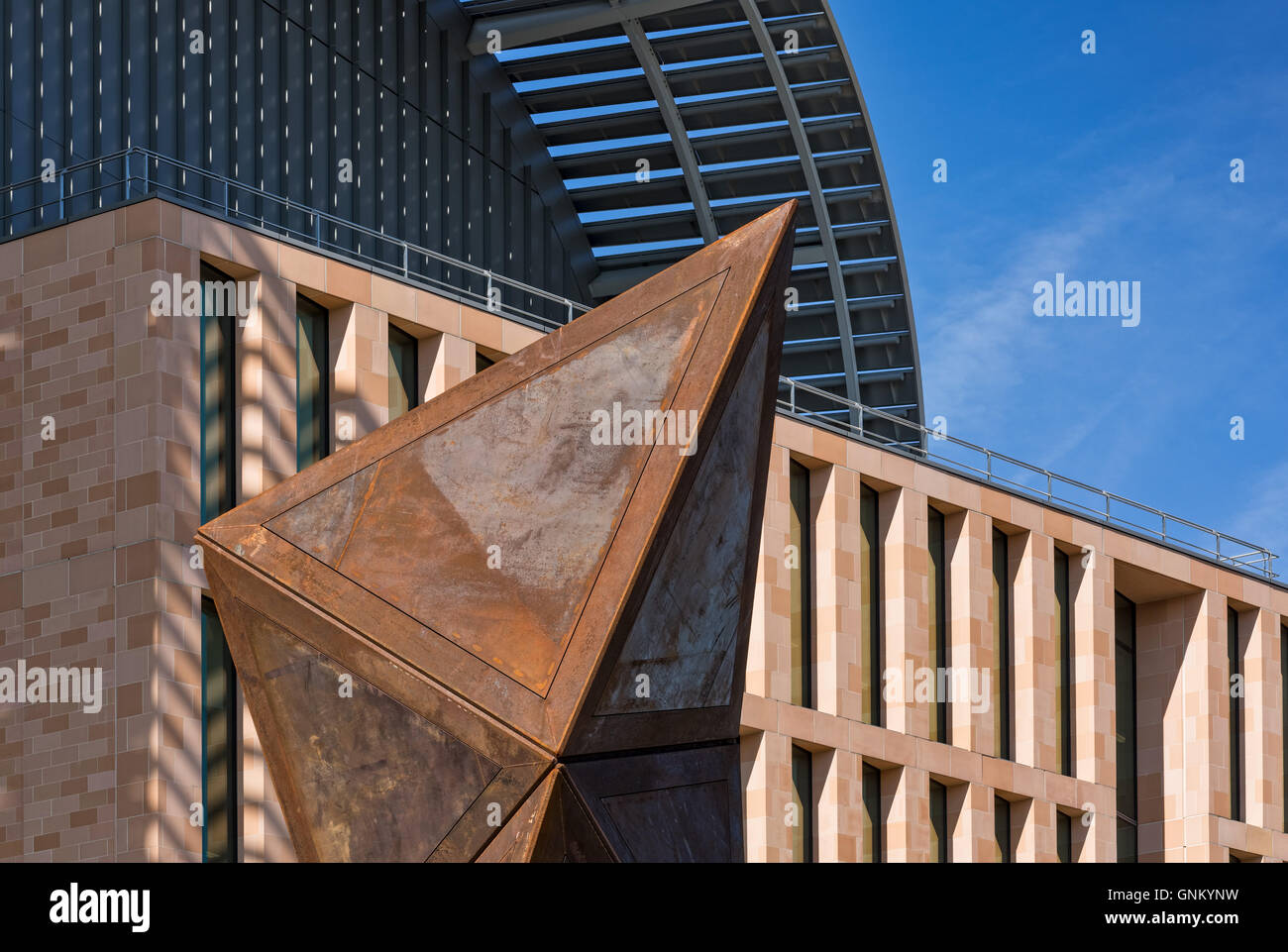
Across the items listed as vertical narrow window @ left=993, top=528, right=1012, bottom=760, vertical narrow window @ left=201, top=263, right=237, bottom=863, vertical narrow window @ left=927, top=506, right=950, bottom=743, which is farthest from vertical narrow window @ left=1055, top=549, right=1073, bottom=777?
vertical narrow window @ left=201, top=263, right=237, bottom=863

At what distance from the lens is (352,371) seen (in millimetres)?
29875

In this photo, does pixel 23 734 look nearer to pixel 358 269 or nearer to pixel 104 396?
pixel 104 396

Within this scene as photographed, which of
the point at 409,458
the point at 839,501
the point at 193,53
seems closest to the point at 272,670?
the point at 409,458

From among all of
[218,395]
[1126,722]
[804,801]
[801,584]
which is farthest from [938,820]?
[218,395]

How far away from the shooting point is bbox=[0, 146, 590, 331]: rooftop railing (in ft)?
99.3

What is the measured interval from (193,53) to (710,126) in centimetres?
1755

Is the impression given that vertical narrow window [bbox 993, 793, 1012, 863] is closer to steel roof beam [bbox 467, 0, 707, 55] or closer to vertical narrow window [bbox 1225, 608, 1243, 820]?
vertical narrow window [bbox 1225, 608, 1243, 820]

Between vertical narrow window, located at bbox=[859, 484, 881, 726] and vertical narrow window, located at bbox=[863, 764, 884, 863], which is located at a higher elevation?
vertical narrow window, located at bbox=[859, 484, 881, 726]

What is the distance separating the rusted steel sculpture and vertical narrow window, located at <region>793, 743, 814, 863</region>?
836 inches

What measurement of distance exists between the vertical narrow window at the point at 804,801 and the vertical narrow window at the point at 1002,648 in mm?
4774

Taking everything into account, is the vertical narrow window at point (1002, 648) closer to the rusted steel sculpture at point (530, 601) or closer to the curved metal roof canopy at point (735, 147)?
the curved metal roof canopy at point (735, 147)

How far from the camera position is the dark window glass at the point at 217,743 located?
1046 inches

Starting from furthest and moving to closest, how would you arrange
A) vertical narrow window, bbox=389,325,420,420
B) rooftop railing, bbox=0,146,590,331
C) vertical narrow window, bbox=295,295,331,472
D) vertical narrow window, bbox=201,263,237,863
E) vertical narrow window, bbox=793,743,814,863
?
vertical narrow window, bbox=793,743,814,863, vertical narrow window, bbox=389,325,420,420, rooftop railing, bbox=0,146,590,331, vertical narrow window, bbox=295,295,331,472, vertical narrow window, bbox=201,263,237,863

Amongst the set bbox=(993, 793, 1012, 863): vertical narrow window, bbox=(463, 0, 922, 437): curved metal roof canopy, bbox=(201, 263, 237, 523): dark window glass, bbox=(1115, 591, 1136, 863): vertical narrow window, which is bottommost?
bbox=(993, 793, 1012, 863): vertical narrow window
